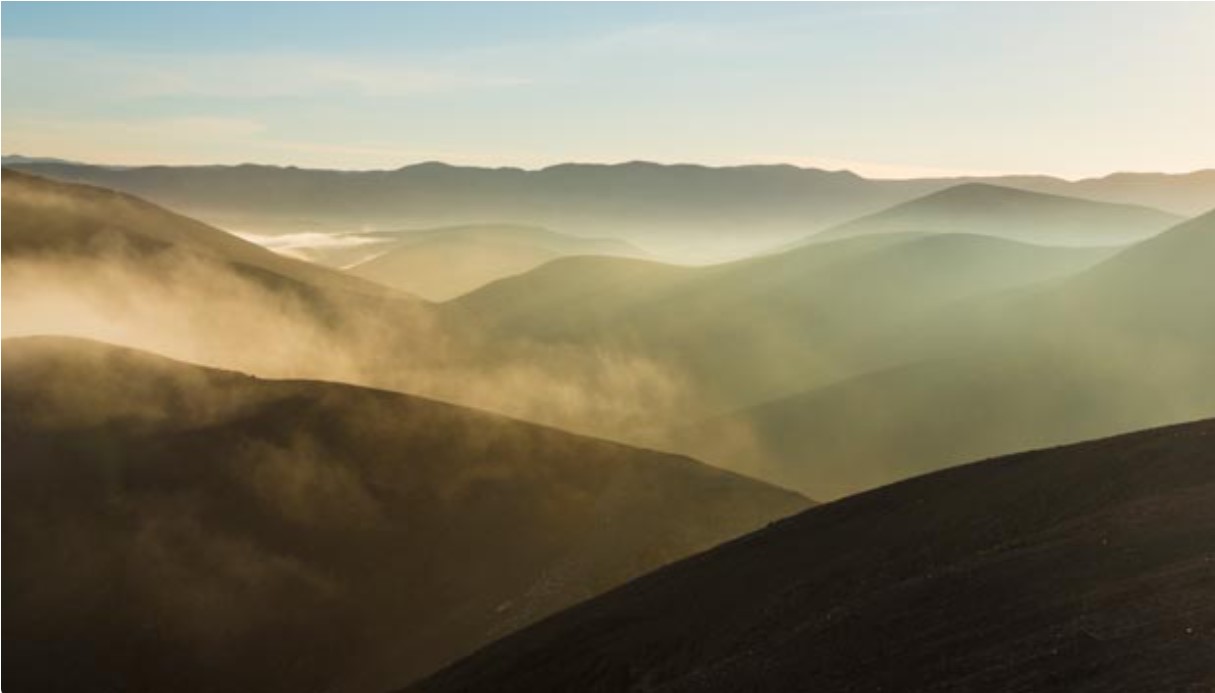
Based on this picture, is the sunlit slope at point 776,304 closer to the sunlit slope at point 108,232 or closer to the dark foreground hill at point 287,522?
the sunlit slope at point 108,232

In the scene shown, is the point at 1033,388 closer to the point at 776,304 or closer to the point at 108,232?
the point at 776,304

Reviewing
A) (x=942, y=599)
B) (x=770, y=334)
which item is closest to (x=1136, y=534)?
(x=942, y=599)

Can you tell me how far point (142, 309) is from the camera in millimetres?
110562

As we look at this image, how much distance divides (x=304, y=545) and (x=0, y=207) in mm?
71784

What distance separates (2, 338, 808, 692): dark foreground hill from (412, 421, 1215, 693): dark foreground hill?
41.2ft

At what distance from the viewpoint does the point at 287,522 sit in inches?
2073

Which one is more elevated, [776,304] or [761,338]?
[776,304]

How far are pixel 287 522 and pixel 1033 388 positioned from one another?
2376 inches

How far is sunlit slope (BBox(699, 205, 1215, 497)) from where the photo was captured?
88.8m

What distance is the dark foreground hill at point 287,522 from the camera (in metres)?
46.0

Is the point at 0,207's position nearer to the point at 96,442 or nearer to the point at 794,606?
the point at 96,442

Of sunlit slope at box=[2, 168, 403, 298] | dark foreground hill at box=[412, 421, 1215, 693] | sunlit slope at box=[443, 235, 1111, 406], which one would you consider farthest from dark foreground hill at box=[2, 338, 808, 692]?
sunlit slope at box=[443, 235, 1111, 406]

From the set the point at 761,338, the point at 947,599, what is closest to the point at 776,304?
the point at 761,338

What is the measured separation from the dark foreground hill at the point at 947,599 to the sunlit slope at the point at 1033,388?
51341mm
